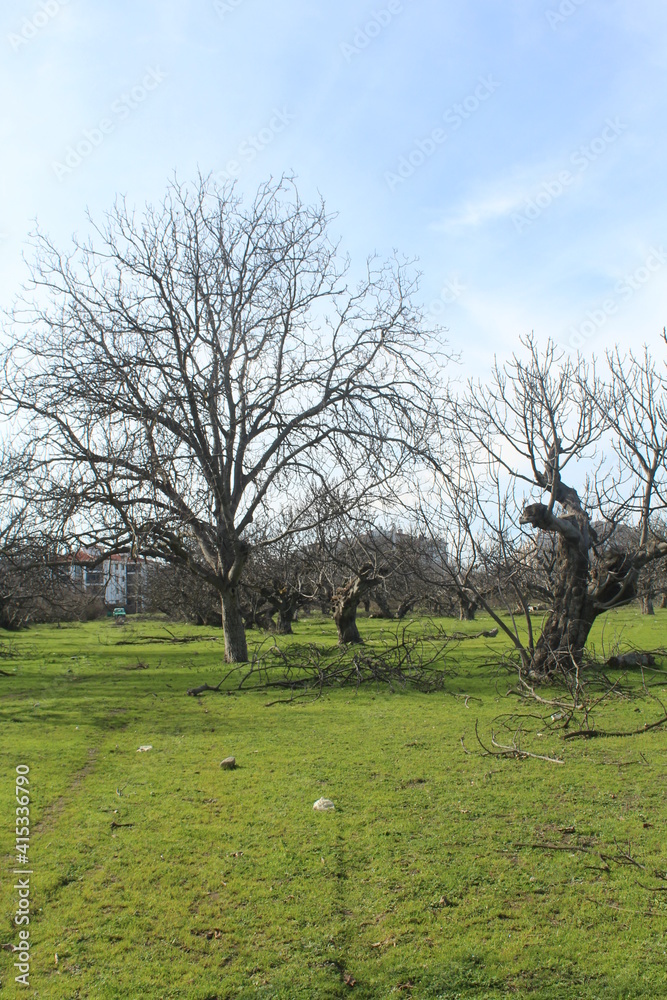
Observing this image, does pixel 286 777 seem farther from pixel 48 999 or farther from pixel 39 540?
pixel 39 540

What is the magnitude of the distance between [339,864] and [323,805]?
3.82 feet

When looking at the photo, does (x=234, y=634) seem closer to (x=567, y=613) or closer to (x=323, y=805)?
(x=567, y=613)

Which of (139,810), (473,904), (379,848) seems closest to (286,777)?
(139,810)

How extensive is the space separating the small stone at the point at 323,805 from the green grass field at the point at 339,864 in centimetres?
10

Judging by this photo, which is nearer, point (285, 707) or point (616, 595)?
point (285, 707)

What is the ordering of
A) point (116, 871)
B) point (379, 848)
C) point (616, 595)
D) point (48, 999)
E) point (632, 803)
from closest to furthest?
point (48, 999) < point (116, 871) < point (379, 848) < point (632, 803) < point (616, 595)

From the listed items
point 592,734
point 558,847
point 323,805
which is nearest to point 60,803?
point 323,805

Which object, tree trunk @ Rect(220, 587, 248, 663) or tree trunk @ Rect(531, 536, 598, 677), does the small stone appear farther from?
tree trunk @ Rect(220, 587, 248, 663)

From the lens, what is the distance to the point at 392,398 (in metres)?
16.0

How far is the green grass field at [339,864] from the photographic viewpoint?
356 cm

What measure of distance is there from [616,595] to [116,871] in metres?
10.7

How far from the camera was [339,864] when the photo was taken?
4.88 metres

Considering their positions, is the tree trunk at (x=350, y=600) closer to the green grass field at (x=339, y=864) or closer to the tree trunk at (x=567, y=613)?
the tree trunk at (x=567, y=613)

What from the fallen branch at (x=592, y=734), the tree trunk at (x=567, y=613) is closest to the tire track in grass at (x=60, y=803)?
the fallen branch at (x=592, y=734)
